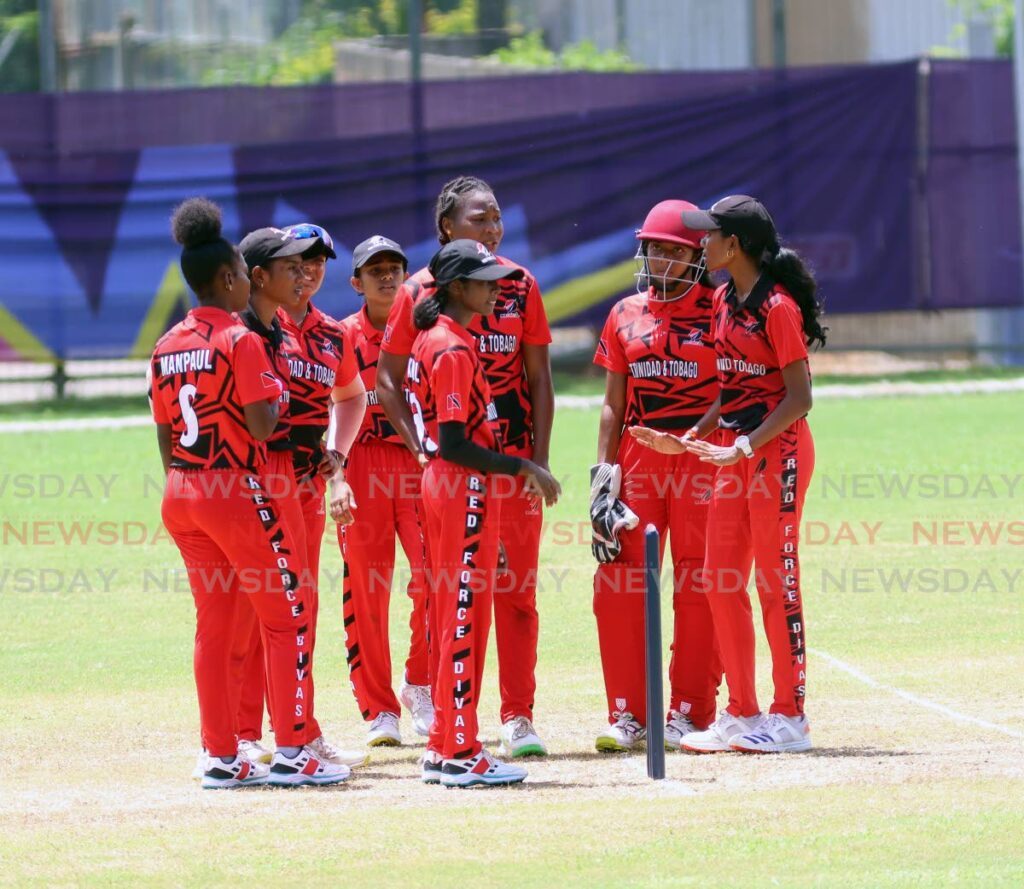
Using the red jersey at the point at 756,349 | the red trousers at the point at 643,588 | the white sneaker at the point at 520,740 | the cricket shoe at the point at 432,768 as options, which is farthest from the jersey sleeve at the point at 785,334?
the cricket shoe at the point at 432,768

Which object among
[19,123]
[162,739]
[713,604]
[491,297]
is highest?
[19,123]

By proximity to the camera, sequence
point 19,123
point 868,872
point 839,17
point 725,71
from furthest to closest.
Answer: point 839,17
point 725,71
point 19,123
point 868,872

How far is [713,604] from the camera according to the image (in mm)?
7266

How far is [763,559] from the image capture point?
23.7ft

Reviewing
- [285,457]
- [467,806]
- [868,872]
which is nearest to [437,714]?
[467,806]

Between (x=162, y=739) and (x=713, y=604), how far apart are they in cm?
248

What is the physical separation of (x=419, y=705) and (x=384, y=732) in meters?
0.31

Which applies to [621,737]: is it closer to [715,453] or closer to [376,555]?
[715,453]

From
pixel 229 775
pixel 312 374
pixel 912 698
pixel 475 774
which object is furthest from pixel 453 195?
pixel 912 698

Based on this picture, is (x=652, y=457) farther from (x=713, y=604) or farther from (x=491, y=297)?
(x=491, y=297)

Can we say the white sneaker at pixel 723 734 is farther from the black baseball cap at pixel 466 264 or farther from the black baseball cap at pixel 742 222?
the black baseball cap at pixel 466 264

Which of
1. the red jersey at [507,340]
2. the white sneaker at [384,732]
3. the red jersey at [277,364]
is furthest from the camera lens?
the white sneaker at [384,732]

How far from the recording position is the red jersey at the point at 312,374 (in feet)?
23.5

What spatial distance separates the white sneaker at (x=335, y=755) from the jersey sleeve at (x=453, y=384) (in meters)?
1.52
